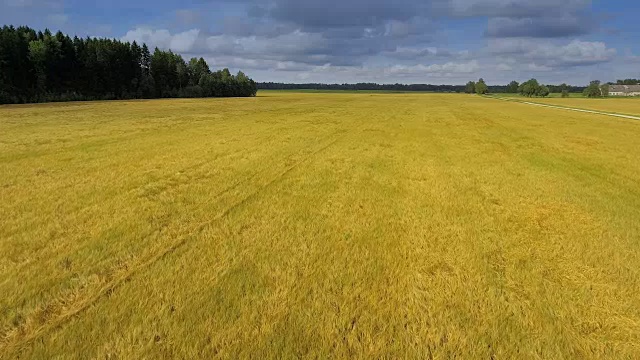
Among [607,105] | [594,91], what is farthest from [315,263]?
[594,91]

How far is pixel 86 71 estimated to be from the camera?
7762cm

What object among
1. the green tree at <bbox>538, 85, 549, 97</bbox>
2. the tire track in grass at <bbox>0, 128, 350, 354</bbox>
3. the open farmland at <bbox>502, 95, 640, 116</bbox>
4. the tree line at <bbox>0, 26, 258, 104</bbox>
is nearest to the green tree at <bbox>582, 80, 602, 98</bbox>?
the green tree at <bbox>538, 85, 549, 97</bbox>

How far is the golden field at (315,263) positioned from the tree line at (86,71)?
6895cm

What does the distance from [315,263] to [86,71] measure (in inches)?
3512

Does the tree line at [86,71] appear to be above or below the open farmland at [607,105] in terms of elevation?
above

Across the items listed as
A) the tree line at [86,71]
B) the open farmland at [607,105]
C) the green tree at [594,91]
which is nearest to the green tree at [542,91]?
the green tree at [594,91]

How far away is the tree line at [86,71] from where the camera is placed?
65.1 meters

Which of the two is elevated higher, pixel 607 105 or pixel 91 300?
pixel 607 105

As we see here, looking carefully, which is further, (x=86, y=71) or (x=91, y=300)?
(x=86, y=71)

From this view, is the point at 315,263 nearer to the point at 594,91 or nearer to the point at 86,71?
the point at 86,71

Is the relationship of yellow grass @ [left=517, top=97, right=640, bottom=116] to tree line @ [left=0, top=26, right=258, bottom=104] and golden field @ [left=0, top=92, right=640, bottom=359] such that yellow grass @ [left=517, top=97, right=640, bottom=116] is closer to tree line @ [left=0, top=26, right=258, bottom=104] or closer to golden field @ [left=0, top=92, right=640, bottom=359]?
golden field @ [left=0, top=92, right=640, bottom=359]

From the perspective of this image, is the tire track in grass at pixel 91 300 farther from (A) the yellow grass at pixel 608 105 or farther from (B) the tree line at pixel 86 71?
(B) the tree line at pixel 86 71

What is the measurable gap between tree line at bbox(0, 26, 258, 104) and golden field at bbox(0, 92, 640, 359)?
226 feet

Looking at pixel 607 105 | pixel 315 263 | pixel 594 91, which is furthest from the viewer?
pixel 594 91
